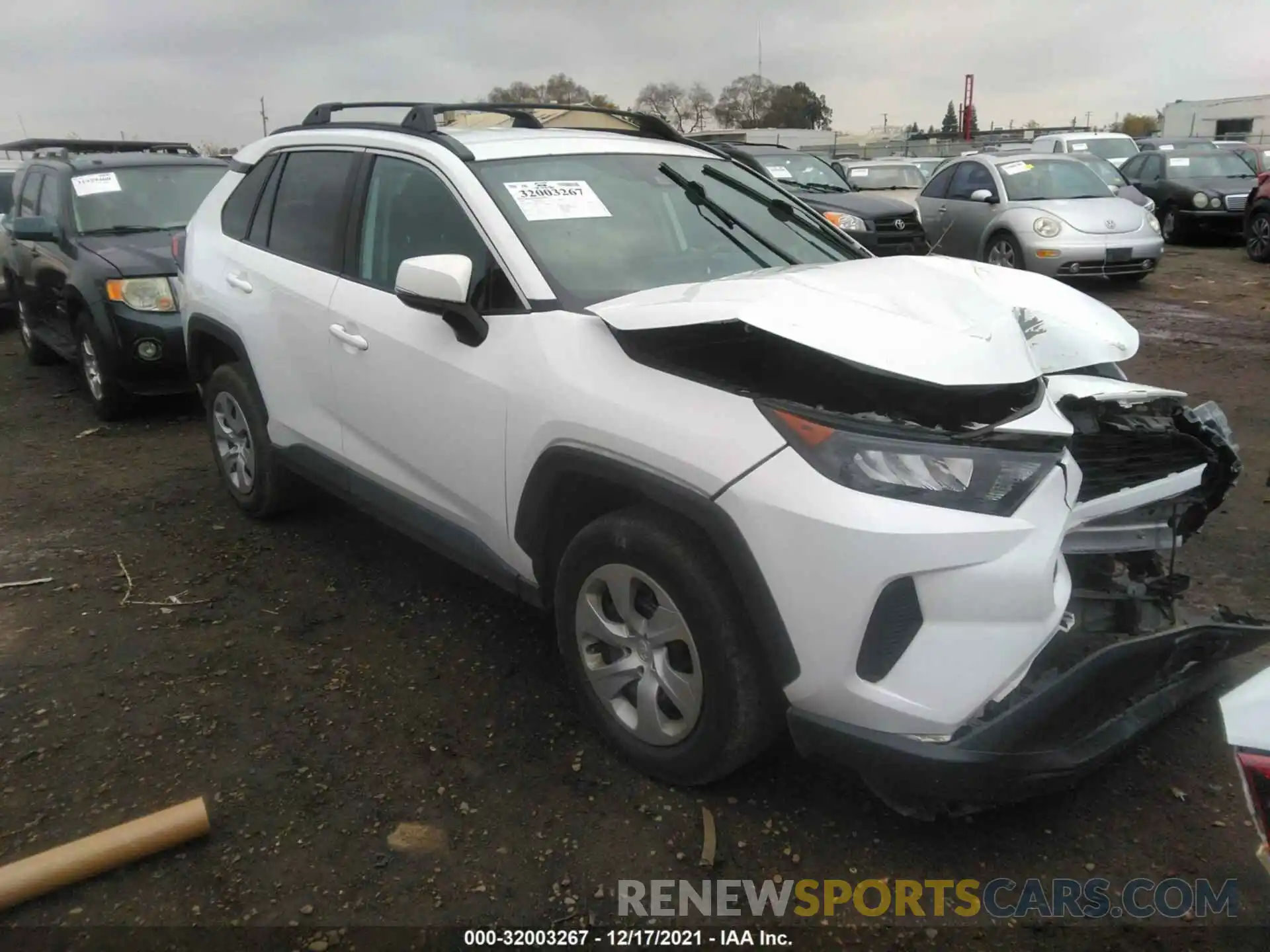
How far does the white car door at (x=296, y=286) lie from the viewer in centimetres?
379

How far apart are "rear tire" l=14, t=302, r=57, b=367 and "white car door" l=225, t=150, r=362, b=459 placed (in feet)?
17.0

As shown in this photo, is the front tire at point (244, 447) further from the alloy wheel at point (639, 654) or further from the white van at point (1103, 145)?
the white van at point (1103, 145)

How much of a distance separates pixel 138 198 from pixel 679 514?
21.2 feet

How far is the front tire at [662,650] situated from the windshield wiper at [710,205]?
1.36 meters

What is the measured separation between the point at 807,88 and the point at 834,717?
80147 mm

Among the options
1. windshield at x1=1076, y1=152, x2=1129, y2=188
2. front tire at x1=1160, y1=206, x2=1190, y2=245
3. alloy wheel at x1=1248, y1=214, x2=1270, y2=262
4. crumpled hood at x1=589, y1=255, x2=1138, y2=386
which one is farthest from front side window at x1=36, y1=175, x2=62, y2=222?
front tire at x1=1160, y1=206, x2=1190, y2=245

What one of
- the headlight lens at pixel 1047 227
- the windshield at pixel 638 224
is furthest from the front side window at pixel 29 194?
the headlight lens at pixel 1047 227

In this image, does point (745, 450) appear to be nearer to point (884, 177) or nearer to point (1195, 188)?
point (884, 177)

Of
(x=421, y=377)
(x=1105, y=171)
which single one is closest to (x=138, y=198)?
(x=421, y=377)

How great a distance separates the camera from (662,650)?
2.64 m

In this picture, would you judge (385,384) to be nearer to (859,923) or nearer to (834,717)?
(834,717)

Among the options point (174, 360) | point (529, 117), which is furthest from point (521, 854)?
point (174, 360)

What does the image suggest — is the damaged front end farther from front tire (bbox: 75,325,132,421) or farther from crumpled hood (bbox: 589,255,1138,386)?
front tire (bbox: 75,325,132,421)

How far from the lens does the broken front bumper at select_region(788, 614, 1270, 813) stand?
7.14 ft
